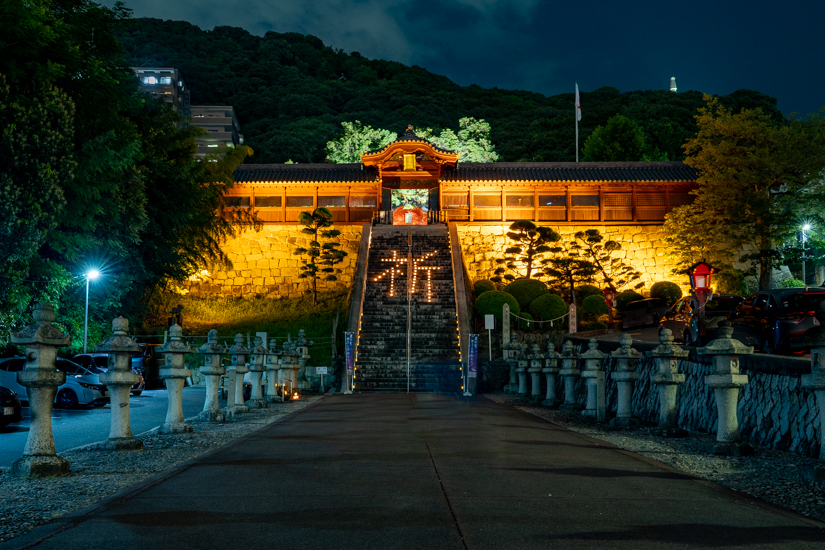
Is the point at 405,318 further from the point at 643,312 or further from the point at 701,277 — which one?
the point at 701,277

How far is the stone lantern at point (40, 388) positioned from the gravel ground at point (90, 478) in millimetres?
139

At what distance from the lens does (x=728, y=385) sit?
833 cm

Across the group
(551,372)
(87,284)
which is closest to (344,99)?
(87,284)

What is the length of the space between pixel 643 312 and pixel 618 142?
83.7 feet

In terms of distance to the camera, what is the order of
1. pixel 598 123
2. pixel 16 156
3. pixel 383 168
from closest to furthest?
pixel 16 156, pixel 383 168, pixel 598 123

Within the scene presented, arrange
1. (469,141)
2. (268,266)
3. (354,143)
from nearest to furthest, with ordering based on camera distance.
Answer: (268,266) < (354,143) < (469,141)

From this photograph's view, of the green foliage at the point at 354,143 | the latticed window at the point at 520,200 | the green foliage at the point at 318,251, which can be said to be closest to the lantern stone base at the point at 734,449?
the green foliage at the point at 318,251

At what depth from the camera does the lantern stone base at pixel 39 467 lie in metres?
7.00

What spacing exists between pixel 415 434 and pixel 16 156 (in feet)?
43.4

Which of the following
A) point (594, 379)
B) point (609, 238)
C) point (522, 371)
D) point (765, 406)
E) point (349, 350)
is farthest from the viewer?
point (609, 238)

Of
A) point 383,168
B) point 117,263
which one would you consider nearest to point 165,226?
point 117,263

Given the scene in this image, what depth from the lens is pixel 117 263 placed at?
25.2m

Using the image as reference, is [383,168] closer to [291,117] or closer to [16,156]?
[16,156]

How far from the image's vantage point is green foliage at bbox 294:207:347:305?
119 ft
